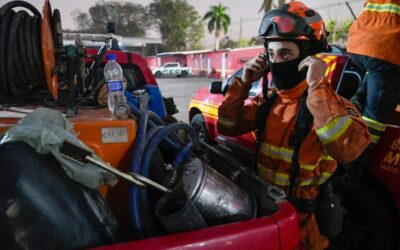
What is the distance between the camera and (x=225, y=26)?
6894 centimetres

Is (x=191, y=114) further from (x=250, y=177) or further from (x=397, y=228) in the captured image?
(x=250, y=177)

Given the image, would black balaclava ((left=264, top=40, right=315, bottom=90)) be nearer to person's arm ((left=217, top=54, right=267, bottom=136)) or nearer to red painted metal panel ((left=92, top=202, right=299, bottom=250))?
person's arm ((left=217, top=54, right=267, bottom=136))

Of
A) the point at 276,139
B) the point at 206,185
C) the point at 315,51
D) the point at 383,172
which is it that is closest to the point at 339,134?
the point at 276,139

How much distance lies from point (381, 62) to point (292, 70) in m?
1.05

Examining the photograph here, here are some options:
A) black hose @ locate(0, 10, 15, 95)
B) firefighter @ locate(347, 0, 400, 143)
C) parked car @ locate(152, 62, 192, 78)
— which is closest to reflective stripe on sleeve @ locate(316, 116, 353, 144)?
firefighter @ locate(347, 0, 400, 143)

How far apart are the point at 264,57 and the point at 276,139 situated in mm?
548

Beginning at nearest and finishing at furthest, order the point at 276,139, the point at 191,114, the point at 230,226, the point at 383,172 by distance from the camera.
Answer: the point at 230,226
the point at 276,139
the point at 383,172
the point at 191,114

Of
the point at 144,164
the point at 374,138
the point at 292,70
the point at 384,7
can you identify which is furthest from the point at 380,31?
the point at 144,164

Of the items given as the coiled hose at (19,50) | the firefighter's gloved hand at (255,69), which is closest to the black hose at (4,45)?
Answer: the coiled hose at (19,50)

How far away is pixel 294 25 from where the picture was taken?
2.08 m

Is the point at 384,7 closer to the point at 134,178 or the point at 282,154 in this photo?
the point at 282,154

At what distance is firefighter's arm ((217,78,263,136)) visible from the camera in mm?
2395

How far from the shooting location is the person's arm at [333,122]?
5.95 ft

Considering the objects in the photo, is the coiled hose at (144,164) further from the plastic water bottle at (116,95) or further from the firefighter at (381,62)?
the firefighter at (381,62)
